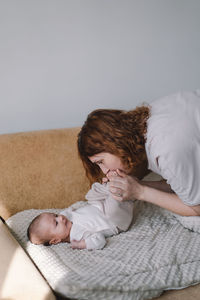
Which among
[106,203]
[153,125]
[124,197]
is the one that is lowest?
[106,203]

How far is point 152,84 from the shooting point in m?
2.25

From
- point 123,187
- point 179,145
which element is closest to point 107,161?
point 123,187

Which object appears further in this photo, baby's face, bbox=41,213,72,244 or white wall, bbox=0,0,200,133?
white wall, bbox=0,0,200,133

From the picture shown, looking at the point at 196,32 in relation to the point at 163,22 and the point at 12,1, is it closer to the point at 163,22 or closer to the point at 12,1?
the point at 163,22

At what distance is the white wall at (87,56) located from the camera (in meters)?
1.77

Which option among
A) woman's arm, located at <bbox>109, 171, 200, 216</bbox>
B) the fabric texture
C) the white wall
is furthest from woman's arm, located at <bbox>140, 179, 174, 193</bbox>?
the white wall

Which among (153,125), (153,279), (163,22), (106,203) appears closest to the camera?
(153,279)

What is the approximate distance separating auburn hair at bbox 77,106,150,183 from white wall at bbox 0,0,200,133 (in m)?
0.64

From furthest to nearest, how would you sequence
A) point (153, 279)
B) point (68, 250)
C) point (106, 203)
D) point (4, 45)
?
point (4, 45) → point (106, 203) → point (68, 250) → point (153, 279)

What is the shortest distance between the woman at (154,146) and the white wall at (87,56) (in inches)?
24.6

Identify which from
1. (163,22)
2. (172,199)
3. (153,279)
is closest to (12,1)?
(163,22)

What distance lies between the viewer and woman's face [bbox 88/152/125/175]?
136 cm

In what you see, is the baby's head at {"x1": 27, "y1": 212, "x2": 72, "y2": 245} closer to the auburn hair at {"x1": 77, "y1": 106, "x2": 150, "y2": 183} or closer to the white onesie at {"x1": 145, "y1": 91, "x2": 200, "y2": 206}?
the auburn hair at {"x1": 77, "y1": 106, "x2": 150, "y2": 183}

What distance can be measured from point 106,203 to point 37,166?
Result: 46cm
